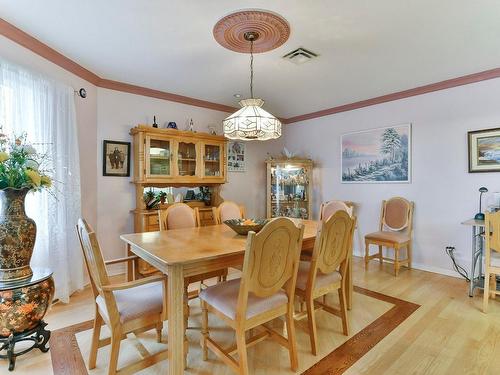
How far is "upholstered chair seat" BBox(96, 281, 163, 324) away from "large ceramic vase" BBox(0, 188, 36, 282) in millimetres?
632

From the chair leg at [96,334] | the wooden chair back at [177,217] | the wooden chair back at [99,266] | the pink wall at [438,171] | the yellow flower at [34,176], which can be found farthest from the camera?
the pink wall at [438,171]

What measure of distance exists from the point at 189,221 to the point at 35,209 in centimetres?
132

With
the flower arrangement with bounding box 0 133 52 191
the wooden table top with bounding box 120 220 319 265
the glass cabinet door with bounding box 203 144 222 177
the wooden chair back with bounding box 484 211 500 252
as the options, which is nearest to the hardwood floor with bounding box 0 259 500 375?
the wooden chair back with bounding box 484 211 500 252

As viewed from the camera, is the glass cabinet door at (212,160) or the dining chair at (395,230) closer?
the dining chair at (395,230)

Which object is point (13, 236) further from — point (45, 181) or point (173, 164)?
point (173, 164)

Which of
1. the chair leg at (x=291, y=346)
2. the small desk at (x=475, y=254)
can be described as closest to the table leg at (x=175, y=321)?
the chair leg at (x=291, y=346)

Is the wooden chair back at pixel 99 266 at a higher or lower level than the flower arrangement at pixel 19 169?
lower

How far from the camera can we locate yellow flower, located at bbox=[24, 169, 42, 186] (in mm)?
1787

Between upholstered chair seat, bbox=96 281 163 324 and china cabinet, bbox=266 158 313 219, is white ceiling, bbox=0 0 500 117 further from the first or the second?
upholstered chair seat, bbox=96 281 163 324

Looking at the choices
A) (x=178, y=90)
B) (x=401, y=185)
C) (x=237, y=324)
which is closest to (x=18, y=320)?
(x=237, y=324)

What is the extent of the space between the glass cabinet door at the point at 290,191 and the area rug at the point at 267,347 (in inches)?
88.6

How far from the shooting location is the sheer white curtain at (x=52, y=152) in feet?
7.22

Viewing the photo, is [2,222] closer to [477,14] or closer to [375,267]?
[477,14]

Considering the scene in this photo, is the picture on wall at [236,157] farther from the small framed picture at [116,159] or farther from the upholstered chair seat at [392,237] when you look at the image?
the upholstered chair seat at [392,237]
